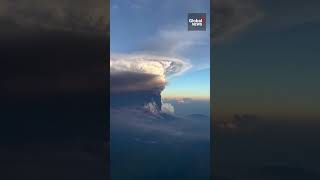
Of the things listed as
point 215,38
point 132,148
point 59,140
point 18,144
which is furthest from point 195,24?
point 18,144

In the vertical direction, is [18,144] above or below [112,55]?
below

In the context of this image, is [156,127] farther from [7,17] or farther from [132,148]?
[7,17]

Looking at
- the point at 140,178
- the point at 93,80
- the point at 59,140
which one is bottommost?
the point at 140,178

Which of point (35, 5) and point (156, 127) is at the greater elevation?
point (35, 5)

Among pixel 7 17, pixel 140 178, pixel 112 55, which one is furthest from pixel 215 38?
pixel 7 17

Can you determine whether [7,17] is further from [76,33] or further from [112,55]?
[112,55]
